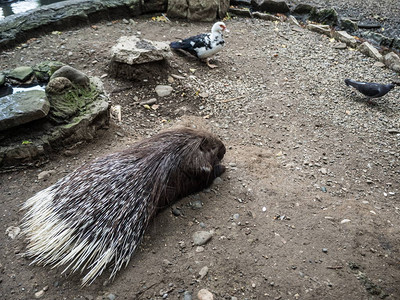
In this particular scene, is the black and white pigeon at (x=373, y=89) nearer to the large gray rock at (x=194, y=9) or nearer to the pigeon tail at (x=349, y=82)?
the pigeon tail at (x=349, y=82)

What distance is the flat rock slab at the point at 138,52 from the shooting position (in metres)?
3.94

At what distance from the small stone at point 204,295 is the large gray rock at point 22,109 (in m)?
1.88

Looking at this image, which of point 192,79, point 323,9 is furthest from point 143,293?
point 323,9

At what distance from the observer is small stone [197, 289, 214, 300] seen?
190 cm

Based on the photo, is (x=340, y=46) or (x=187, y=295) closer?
(x=187, y=295)

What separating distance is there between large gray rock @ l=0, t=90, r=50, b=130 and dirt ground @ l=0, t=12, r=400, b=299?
42 centimetres

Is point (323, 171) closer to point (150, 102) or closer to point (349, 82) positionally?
A: point (349, 82)

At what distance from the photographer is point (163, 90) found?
159 inches

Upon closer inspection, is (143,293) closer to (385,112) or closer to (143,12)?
(385,112)

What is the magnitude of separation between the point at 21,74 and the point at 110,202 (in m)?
2.12

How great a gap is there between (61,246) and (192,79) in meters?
2.88

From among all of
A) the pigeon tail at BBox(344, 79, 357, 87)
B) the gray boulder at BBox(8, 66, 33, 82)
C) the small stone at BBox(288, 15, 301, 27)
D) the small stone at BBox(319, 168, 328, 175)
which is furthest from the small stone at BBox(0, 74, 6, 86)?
the small stone at BBox(288, 15, 301, 27)

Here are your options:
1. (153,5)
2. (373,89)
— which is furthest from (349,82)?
(153,5)

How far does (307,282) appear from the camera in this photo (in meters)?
1.99
